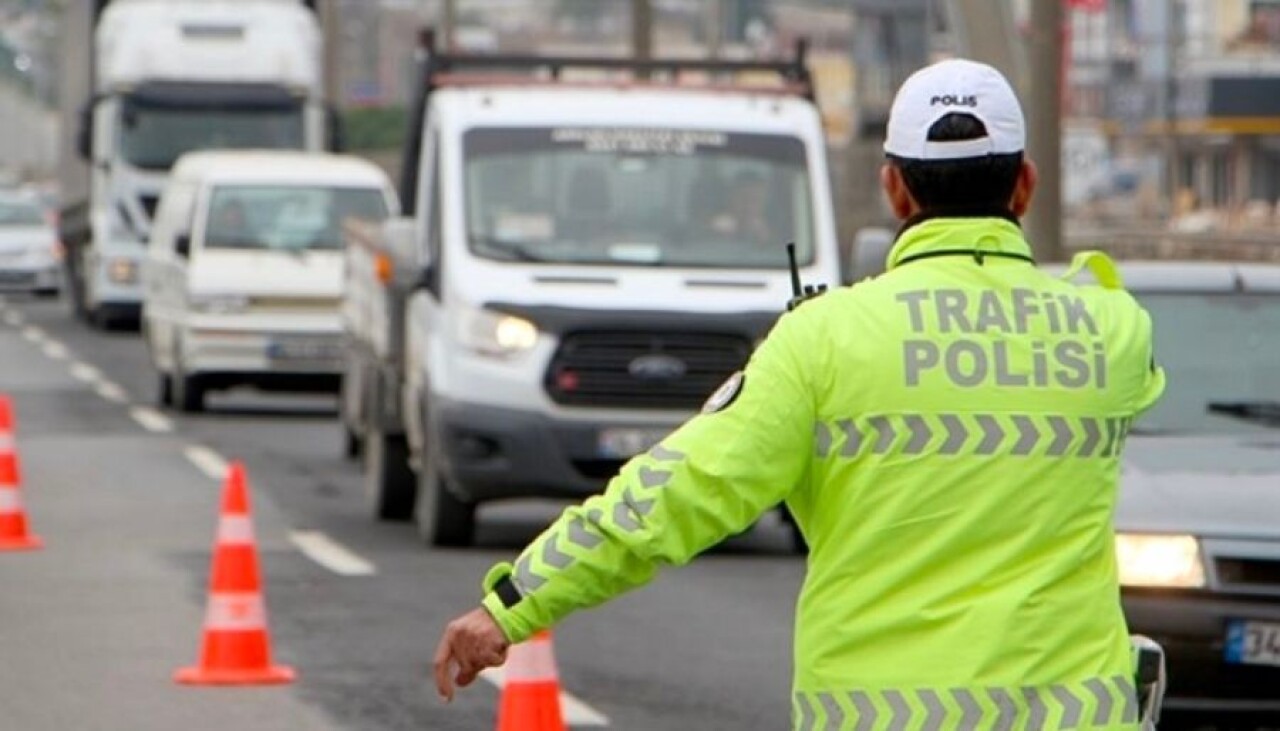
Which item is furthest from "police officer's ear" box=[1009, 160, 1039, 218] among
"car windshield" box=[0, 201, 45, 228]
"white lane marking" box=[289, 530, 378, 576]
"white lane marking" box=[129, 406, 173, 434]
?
"car windshield" box=[0, 201, 45, 228]

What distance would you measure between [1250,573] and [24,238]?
46178 mm

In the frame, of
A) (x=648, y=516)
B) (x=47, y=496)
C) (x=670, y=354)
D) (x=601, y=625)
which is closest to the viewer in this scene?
(x=648, y=516)

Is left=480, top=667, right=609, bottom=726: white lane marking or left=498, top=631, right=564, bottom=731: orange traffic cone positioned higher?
left=498, top=631, right=564, bottom=731: orange traffic cone

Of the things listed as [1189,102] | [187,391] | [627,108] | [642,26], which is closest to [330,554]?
[627,108]

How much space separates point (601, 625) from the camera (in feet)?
46.8

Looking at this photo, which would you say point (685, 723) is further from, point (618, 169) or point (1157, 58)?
point (1157, 58)

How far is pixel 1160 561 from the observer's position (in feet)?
32.7

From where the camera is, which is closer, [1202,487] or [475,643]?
[475,643]

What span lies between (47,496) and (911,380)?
1625cm

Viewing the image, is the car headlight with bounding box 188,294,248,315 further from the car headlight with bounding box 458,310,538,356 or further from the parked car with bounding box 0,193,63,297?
the parked car with bounding box 0,193,63,297

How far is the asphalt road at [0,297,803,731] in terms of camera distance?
A: 11523 mm

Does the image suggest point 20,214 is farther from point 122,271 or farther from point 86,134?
point 86,134

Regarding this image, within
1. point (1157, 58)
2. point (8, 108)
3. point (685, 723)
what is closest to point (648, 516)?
point (685, 723)

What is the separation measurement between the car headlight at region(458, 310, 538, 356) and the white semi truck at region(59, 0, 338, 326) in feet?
67.2
